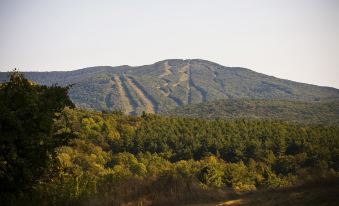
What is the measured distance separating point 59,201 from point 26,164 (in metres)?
2.12

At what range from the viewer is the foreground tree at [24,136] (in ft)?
42.5

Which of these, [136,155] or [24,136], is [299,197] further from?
[136,155]

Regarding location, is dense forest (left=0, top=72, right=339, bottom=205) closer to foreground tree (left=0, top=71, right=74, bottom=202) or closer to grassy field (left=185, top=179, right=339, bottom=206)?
foreground tree (left=0, top=71, right=74, bottom=202)

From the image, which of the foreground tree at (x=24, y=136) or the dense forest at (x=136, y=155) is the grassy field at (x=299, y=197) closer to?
the dense forest at (x=136, y=155)

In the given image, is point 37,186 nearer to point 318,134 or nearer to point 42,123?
point 42,123

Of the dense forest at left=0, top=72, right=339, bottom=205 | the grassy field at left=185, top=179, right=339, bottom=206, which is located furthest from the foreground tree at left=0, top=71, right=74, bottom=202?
the grassy field at left=185, top=179, right=339, bottom=206

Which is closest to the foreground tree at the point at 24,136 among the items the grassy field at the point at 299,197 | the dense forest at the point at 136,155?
the dense forest at the point at 136,155

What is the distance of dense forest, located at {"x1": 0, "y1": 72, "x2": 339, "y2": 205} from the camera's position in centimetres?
1246

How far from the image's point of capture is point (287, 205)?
959cm

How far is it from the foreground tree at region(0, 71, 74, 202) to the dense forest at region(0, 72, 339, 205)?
0.04m

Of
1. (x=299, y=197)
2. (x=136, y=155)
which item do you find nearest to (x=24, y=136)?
(x=299, y=197)

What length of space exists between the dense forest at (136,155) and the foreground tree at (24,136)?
36 millimetres

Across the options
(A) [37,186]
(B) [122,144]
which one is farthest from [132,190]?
(B) [122,144]

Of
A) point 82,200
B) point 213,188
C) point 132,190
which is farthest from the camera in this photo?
point 213,188
